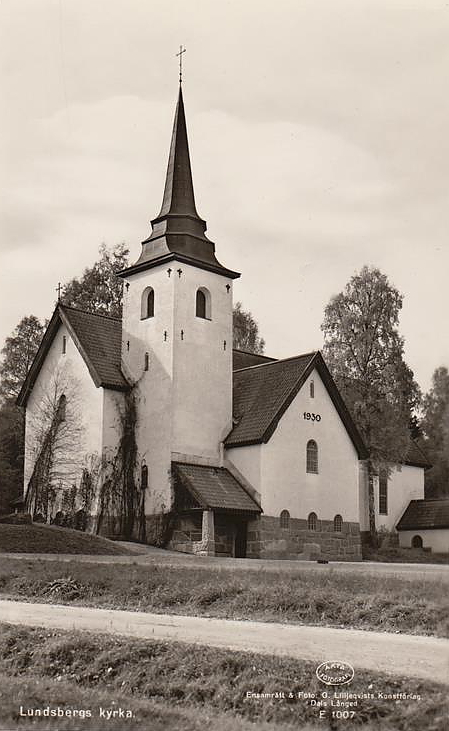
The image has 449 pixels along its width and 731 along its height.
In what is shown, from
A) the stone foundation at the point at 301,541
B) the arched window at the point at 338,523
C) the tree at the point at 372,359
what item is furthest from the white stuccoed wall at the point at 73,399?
the tree at the point at 372,359

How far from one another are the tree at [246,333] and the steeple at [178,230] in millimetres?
19271

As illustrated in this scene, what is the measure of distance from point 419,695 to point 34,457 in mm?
34288

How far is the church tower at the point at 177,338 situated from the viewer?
39.8 m

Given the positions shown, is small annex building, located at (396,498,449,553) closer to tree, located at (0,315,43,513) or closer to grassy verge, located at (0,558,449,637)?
tree, located at (0,315,43,513)

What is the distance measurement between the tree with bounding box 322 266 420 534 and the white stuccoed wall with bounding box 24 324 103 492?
455 inches

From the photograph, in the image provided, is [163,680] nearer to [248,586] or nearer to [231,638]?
[231,638]

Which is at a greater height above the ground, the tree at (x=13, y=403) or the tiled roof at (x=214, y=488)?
the tree at (x=13, y=403)

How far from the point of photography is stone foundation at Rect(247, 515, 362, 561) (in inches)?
1521

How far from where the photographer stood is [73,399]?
41562 millimetres

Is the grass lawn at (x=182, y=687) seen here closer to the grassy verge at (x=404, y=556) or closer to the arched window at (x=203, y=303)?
the arched window at (x=203, y=303)

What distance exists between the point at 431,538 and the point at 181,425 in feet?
57.2

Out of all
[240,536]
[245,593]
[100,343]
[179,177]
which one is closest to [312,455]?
[240,536]

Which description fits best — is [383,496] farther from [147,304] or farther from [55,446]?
[55,446]

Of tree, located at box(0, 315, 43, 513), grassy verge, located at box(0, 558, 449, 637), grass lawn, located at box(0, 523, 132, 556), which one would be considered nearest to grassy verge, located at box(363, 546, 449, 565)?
grass lawn, located at box(0, 523, 132, 556)
